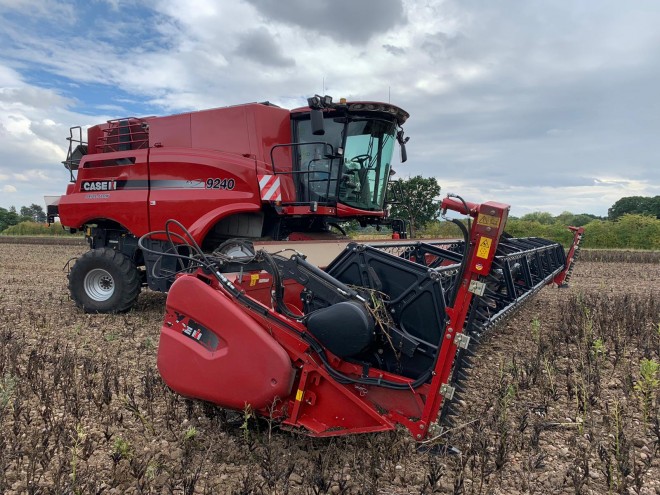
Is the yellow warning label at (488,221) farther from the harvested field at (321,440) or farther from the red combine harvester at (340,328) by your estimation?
the harvested field at (321,440)

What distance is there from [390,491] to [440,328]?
833 mm

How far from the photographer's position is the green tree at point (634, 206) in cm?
4264

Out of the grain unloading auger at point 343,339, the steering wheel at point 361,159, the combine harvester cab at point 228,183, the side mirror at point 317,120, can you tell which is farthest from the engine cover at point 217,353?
the steering wheel at point 361,159

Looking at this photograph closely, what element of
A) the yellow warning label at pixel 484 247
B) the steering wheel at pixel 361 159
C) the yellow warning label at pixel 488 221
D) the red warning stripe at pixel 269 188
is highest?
the steering wheel at pixel 361 159

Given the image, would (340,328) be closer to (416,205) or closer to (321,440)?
(321,440)

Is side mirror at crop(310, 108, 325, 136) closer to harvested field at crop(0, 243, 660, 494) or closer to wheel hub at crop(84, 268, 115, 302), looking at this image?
harvested field at crop(0, 243, 660, 494)

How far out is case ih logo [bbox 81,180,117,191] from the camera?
6.59m

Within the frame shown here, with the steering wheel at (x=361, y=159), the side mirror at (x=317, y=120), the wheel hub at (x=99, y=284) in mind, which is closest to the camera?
the side mirror at (x=317, y=120)

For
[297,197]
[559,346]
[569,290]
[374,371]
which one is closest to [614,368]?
[559,346]

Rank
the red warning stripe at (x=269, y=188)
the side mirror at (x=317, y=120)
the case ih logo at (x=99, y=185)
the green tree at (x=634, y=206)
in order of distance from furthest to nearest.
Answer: the green tree at (x=634, y=206), the case ih logo at (x=99, y=185), the red warning stripe at (x=269, y=188), the side mirror at (x=317, y=120)

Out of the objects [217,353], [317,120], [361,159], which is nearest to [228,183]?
[317,120]

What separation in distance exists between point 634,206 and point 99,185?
161 ft

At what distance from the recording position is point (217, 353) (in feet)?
8.73

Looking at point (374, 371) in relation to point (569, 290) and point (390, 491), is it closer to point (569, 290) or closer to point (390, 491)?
point (390, 491)
